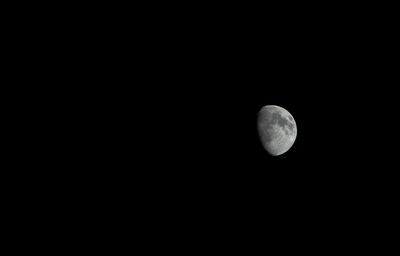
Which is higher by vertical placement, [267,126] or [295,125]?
[295,125]

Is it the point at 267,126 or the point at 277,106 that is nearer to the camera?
the point at 267,126

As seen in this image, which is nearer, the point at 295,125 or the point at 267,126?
the point at 267,126

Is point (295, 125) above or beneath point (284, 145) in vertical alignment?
above

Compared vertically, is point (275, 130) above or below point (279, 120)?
below

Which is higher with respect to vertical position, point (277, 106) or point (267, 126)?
point (277, 106)

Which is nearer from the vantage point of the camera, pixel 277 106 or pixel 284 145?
pixel 284 145
